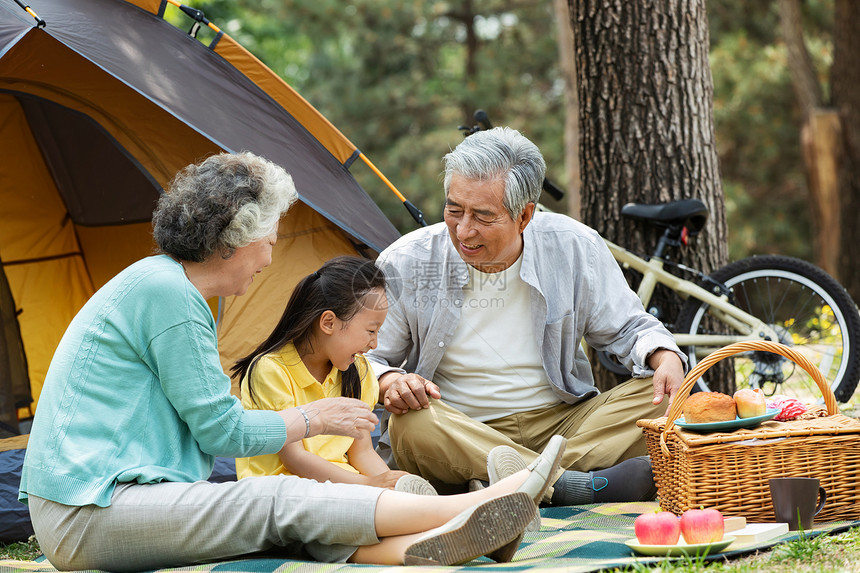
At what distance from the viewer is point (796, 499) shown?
193 centimetres

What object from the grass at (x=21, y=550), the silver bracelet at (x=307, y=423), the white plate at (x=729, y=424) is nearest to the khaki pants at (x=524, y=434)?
the white plate at (x=729, y=424)

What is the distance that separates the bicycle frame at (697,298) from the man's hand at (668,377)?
0.90m

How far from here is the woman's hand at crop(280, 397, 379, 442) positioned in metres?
1.89

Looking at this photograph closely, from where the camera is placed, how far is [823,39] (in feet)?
35.1

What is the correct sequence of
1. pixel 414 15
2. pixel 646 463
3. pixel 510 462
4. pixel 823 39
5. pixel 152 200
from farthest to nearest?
1. pixel 414 15
2. pixel 823 39
3. pixel 152 200
4. pixel 646 463
5. pixel 510 462

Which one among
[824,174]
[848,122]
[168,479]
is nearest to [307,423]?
[168,479]

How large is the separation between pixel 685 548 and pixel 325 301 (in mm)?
1065

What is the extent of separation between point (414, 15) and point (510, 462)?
409 inches

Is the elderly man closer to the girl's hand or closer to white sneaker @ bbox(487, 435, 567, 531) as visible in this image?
the girl's hand

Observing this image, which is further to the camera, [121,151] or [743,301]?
[743,301]

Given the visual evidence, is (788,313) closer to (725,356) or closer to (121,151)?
(725,356)

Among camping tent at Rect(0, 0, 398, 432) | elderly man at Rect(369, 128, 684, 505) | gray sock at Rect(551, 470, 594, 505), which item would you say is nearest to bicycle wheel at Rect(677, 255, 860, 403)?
elderly man at Rect(369, 128, 684, 505)

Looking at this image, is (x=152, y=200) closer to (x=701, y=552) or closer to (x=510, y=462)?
(x=510, y=462)

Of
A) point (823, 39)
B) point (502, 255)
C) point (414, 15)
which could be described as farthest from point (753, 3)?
point (502, 255)
